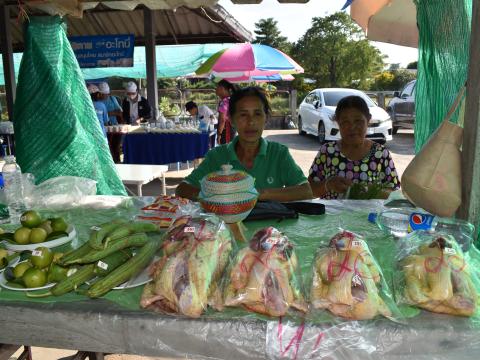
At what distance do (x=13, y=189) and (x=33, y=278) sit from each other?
1192mm

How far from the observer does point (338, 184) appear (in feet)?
9.07

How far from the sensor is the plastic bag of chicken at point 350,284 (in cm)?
107

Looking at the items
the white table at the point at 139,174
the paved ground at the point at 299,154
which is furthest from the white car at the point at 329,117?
the white table at the point at 139,174

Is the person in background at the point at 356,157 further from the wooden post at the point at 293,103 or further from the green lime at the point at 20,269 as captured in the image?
the wooden post at the point at 293,103

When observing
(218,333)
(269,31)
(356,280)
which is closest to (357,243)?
(356,280)

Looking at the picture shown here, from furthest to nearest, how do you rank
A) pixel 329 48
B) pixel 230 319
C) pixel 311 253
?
pixel 329 48 < pixel 311 253 < pixel 230 319

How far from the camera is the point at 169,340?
1134 millimetres

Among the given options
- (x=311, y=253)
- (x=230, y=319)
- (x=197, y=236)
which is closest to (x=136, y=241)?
(x=197, y=236)

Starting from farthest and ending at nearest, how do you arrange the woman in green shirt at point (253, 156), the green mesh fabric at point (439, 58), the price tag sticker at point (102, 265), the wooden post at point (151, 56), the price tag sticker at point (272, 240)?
the wooden post at point (151, 56)
the woman in green shirt at point (253, 156)
the green mesh fabric at point (439, 58)
the price tag sticker at point (102, 265)
the price tag sticker at point (272, 240)

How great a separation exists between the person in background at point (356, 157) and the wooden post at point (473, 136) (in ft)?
4.65

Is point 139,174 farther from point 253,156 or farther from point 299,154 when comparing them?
point 299,154

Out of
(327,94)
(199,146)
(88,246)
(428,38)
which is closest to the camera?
(88,246)

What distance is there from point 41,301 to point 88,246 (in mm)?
241

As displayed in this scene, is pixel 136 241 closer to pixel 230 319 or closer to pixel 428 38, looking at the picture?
pixel 230 319
